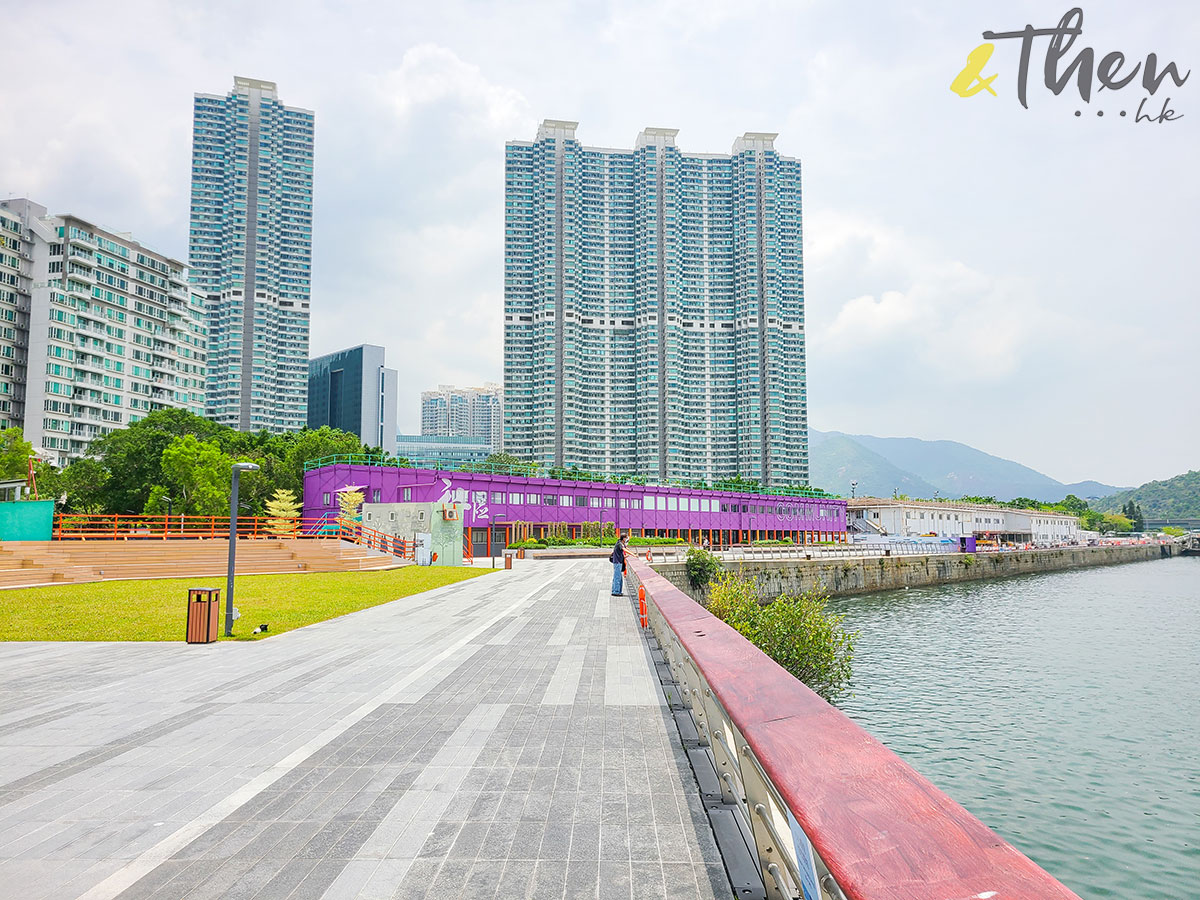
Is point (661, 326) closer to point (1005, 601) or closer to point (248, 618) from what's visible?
point (1005, 601)

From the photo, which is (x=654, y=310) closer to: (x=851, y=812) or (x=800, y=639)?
(x=800, y=639)

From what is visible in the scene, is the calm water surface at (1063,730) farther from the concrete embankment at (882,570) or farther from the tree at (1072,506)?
the tree at (1072,506)

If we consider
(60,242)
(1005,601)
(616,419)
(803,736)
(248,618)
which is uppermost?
(60,242)

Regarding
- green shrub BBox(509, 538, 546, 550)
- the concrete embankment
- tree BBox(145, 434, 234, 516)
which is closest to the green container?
the concrete embankment

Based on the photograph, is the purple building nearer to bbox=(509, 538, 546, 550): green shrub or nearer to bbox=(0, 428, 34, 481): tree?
bbox=(509, 538, 546, 550): green shrub

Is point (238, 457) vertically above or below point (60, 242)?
below

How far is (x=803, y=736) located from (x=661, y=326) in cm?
15537

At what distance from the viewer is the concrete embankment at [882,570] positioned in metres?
38.3

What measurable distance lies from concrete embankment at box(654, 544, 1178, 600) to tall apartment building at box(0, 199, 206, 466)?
9248cm

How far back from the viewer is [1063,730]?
13156mm

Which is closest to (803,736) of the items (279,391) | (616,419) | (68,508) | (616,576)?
(616,576)

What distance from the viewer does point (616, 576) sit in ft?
70.9

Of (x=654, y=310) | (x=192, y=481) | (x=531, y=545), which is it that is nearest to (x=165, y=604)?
(x=531, y=545)

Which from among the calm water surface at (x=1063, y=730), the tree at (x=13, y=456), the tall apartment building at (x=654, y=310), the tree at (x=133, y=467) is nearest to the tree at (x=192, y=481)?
the tree at (x=133, y=467)
